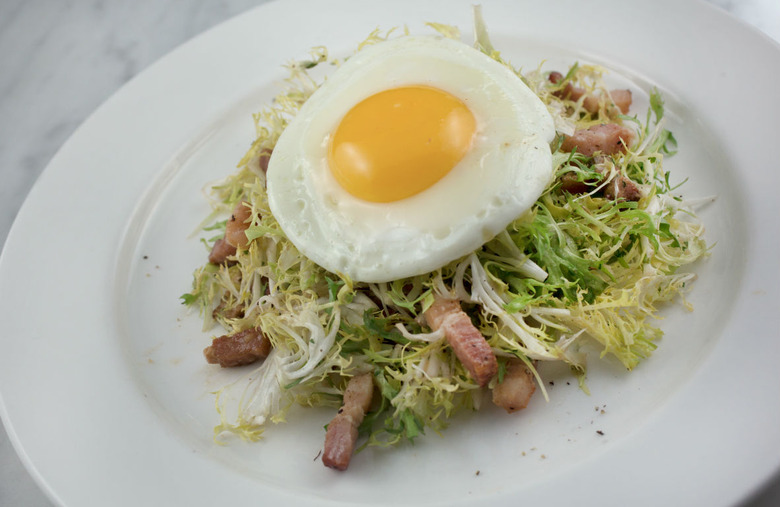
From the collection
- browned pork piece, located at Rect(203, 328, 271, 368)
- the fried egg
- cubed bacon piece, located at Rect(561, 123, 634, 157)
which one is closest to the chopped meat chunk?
cubed bacon piece, located at Rect(561, 123, 634, 157)

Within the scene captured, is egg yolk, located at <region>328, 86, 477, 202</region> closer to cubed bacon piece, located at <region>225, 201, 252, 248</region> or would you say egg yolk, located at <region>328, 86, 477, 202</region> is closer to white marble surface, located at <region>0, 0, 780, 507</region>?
cubed bacon piece, located at <region>225, 201, 252, 248</region>

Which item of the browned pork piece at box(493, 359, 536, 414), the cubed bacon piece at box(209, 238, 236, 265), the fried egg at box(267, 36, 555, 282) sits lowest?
the browned pork piece at box(493, 359, 536, 414)

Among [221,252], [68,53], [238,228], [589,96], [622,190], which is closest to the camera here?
[622,190]

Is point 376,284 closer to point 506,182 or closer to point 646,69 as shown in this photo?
point 506,182

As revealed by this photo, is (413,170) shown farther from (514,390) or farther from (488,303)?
(514,390)

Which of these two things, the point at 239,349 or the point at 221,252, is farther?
the point at 221,252

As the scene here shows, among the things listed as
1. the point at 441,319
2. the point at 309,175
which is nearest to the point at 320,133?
the point at 309,175

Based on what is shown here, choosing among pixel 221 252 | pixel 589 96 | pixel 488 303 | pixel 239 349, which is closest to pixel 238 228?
pixel 221 252
